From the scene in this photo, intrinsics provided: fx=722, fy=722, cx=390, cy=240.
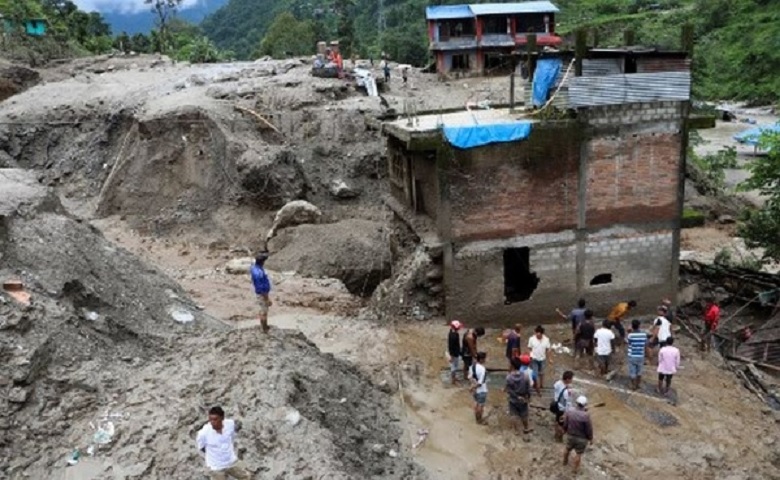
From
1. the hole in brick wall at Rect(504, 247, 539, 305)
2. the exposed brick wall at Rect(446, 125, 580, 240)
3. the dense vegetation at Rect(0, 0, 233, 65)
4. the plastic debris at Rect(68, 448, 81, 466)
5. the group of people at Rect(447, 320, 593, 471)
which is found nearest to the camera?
the plastic debris at Rect(68, 448, 81, 466)

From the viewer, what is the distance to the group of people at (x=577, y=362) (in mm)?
11551

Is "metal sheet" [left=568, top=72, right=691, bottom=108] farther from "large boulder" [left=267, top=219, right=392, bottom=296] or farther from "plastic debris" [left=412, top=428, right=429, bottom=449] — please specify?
"large boulder" [left=267, top=219, right=392, bottom=296]

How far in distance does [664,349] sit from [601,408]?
1.62 meters

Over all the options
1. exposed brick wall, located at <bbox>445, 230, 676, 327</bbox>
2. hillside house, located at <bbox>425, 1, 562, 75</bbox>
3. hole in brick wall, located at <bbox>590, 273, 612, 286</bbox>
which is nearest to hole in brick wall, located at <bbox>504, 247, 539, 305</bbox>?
exposed brick wall, located at <bbox>445, 230, 676, 327</bbox>

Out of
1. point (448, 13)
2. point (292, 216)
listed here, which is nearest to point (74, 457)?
point (292, 216)

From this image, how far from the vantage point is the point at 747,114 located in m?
54.2

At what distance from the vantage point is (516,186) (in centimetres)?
1622

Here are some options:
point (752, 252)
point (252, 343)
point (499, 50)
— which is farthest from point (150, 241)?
point (499, 50)

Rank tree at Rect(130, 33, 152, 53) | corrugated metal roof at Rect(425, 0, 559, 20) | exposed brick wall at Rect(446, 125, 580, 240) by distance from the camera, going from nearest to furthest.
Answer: exposed brick wall at Rect(446, 125, 580, 240) < corrugated metal roof at Rect(425, 0, 559, 20) < tree at Rect(130, 33, 152, 53)

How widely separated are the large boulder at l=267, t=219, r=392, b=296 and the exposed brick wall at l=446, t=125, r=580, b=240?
6504mm

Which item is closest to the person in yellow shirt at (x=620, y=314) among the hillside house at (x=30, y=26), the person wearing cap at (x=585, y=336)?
the person wearing cap at (x=585, y=336)

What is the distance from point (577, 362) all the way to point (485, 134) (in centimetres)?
521

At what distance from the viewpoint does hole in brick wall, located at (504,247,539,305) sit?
55.9 ft

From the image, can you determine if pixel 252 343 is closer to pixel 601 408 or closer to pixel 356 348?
pixel 356 348
